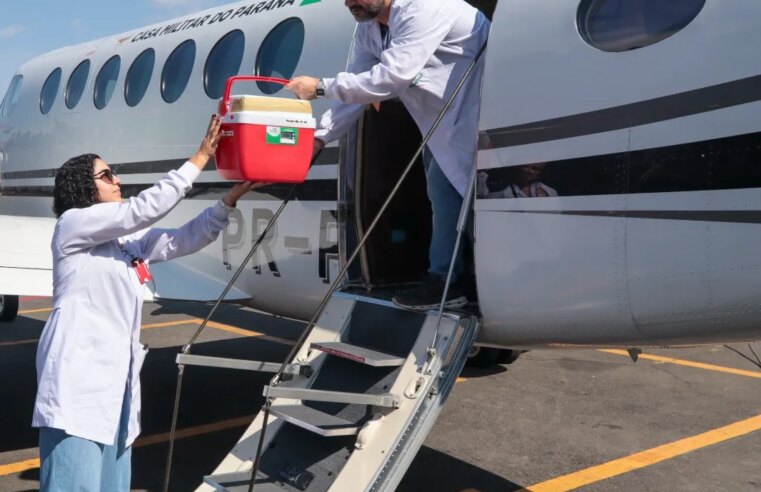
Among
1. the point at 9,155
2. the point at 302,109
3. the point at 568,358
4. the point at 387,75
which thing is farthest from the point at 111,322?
the point at 9,155

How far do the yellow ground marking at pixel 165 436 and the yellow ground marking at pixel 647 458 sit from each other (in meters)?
2.56

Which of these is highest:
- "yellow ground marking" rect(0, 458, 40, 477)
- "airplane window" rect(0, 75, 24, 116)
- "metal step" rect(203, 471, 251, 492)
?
"airplane window" rect(0, 75, 24, 116)

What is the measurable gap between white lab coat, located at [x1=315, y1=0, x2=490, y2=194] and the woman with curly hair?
809mm

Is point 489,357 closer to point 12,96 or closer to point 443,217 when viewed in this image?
point 443,217

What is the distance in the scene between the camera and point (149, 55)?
8211 mm

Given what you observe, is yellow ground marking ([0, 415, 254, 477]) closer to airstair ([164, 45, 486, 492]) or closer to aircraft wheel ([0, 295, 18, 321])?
airstair ([164, 45, 486, 492])

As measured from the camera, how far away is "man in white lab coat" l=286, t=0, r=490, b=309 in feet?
13.7

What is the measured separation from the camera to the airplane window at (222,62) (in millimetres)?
7102

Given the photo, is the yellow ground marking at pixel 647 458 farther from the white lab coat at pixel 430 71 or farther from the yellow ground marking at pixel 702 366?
the white lab coat at pixel 430 71

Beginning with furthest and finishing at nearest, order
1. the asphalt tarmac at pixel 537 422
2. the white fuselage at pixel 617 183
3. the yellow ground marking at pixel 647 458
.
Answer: the asphalt tarmac at pixel 537 422, the yellow ground marking at pixel 647 458, the white fuselage at pixel 617 183

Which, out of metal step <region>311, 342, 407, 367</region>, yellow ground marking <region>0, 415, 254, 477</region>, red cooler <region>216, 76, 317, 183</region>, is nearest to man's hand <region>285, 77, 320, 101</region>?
red cooler <region>216, 76, 317, 183</region>

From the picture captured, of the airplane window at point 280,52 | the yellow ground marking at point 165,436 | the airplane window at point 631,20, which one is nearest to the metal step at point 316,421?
the airplane window at point 631,20

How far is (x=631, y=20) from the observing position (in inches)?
154

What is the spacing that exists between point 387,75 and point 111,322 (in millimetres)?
1672
